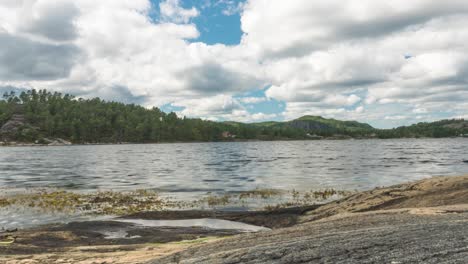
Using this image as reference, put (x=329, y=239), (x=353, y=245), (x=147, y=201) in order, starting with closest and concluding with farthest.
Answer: (x=353, y=245), (x=329, y=239), (x=147, y=201)

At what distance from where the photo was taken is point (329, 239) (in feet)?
28.2

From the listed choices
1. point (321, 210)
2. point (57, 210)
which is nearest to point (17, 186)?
point (57, 210)

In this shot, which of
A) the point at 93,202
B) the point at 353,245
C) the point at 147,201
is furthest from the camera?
the point at 147,201

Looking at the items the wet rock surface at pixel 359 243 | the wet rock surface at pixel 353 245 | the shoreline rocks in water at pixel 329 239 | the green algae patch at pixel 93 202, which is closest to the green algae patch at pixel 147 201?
the green algae patch at pixel 93 202

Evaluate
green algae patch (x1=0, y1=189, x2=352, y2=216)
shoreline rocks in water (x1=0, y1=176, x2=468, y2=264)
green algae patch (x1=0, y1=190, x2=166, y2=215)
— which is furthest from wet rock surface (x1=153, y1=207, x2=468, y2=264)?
green algae patch (x1=0, y1=190, x2=166, y2=215)

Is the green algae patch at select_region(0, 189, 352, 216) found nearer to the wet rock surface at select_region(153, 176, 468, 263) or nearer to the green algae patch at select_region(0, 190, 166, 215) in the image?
the green algae patch at select_region(0, 190, 166, 215)

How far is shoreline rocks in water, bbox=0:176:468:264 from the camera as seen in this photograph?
734 centimetres

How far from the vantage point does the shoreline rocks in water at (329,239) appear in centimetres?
734

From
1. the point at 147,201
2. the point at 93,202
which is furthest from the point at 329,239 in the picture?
the point at 93,202

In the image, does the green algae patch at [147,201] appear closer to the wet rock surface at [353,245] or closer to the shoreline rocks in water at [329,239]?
the shoreline rocks in water at [329,239]

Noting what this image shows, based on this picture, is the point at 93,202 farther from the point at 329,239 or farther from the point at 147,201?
the point at 329,239

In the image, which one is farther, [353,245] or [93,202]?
[93,202]

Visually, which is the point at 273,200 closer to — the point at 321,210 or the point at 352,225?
the point at 321,210

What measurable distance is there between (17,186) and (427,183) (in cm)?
4233
